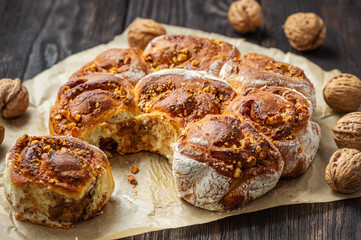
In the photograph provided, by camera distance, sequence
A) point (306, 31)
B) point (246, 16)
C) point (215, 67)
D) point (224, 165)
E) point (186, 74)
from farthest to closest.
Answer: point (246, 16) → point (306, 31) → point (215, 67) → point (186, 74) → point (224, 165)

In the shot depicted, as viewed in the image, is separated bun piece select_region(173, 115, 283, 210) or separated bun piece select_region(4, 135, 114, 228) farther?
separated bun piece select_region(173, 115, 283, 210)

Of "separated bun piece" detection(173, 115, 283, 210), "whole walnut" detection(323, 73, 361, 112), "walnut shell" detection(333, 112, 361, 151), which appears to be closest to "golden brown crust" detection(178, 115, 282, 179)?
"separated bun piece" detection(173, 115, 283, 210)

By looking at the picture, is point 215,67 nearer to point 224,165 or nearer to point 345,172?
point 224,165

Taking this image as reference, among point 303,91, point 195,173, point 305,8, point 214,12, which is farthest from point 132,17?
point 195,173

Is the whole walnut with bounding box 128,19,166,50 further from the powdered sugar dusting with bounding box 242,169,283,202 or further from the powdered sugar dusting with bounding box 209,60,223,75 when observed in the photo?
the powdered sugar dusting with bounding box 242,169,283,202

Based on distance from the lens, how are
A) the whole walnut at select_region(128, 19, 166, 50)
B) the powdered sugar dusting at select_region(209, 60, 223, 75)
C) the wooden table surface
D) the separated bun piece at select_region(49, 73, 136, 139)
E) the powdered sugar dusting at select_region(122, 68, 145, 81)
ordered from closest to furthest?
the separated bun piece at select_region(49, 73, 136, 139) < the powdered sugar dusting at select_region(122, 68, 145, 81) < the powdered sugar dusting at select_region(209, 60, 223, 75) < the whole walnut at select_region(128, 19, 166, 50) < the wooden table surface

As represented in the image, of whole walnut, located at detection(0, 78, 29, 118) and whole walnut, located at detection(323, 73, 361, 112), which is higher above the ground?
whole walnut, located at detection(323, 73, 361, 112)

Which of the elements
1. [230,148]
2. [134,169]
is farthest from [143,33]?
[230,148]
